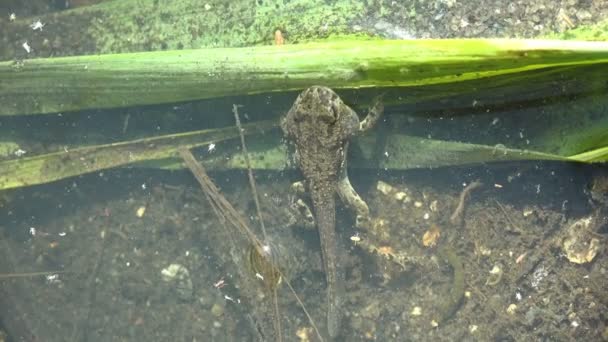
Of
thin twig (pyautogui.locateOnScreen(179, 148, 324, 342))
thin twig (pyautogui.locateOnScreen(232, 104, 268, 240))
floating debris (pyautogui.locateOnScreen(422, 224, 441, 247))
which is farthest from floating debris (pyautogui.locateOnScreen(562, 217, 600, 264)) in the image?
thin twig (pyautogui.locateOnScreen(232, 104, 268, 240))

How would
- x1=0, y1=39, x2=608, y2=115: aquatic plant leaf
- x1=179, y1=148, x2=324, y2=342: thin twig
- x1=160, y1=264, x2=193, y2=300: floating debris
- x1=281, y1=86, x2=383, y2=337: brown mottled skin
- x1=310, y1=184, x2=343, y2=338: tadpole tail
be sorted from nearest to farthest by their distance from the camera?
x1=0, y1=39, x2=608, y2=115: aquatic plant leaf
x1=281, y1=86, x2=383, y2=337: brown mottled skin
x1=310, y1=184, x2=343, y2=338: tadpole tail
x1=179, y1=148, x2=324, y2=342: thin twig
x1=160, y1=264, x2=193, y2=300: floating debris

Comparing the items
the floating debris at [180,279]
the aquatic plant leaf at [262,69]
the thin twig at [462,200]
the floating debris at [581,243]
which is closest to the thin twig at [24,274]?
the floating debris at [180,279]

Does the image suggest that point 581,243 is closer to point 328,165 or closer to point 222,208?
point 328,165

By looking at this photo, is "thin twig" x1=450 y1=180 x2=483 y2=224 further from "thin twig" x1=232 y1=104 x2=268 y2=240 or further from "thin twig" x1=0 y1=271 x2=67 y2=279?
"thin twig" x1=0 y1=271 x2=67 y2=279

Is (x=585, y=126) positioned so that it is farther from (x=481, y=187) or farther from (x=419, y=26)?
(x=419, y=26)

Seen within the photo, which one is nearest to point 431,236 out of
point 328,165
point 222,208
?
Answer: point 328,165

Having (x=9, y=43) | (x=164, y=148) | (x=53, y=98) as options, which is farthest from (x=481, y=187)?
(x=9, y=43)
